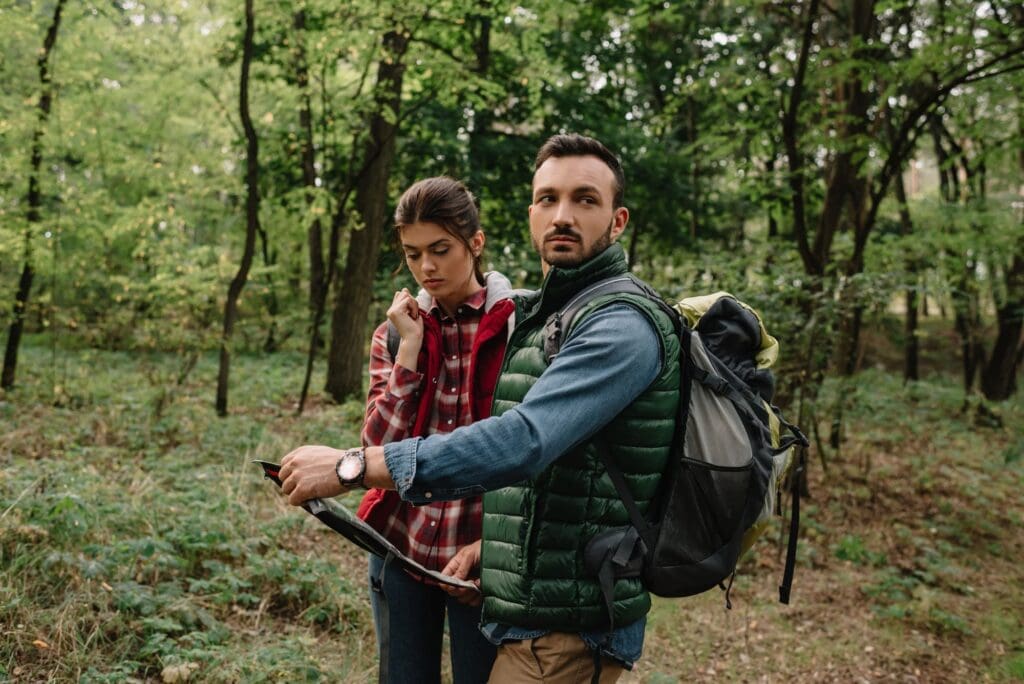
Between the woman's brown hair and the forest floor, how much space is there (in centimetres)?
252

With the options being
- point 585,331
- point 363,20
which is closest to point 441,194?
point 585,331

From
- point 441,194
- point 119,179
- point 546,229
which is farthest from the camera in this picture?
point 119,179

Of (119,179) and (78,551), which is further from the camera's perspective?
(119,179)

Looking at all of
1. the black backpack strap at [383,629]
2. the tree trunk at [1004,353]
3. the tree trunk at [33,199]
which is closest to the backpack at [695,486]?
the black backpack strap at [383,629]

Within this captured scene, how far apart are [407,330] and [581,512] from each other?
2.78 feet

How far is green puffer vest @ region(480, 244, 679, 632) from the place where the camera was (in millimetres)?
1660

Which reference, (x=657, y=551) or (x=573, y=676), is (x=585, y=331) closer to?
(x=657, y=551)

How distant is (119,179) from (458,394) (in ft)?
53.6

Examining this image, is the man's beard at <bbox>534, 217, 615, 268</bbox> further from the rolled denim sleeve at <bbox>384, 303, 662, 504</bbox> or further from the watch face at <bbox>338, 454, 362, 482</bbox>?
the watch face at <bbox>338, 454, 362, 482</bbox>

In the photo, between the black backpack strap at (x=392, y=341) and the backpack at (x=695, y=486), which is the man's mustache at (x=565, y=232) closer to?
the backpack at (x=695, y=486)

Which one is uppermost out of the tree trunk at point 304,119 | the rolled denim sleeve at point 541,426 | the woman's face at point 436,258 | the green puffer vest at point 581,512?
the tree trunk at point 304,119

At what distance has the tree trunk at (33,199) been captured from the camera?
30.3 feet

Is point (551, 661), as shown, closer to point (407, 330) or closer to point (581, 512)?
point (581, 512)

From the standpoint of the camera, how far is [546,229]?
6.23 feet
